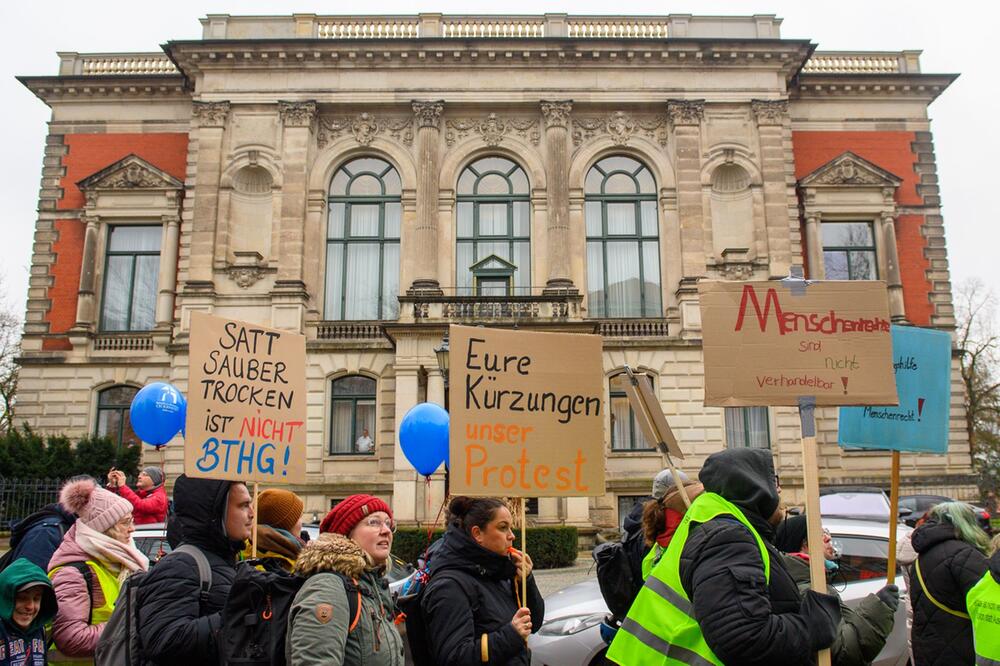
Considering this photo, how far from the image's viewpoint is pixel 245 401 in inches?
260

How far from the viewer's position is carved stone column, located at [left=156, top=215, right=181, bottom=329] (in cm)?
2956

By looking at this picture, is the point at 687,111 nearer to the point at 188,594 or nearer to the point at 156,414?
the point at 156,414

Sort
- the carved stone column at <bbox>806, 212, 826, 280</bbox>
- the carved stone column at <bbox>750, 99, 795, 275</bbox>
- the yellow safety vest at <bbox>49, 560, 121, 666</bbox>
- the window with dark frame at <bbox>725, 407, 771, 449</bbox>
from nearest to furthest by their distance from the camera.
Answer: the yellow safety vest at <bbox>49, 560, 121, 666</bbox> → the window with dark frame at <bbox>725, 407, 771, 449</bbox> → the carved stone column at <bbox>750, 99, 795, 275</bbox> → the carved stone column at <bbox>806, 212, 826, 280</bbox>

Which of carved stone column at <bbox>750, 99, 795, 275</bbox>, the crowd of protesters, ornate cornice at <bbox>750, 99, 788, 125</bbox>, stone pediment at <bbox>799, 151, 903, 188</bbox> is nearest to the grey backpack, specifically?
the crowd of protesters

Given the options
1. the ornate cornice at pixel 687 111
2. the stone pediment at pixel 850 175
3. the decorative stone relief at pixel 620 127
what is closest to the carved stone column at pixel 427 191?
the decorative stone relief at pixel 620 127

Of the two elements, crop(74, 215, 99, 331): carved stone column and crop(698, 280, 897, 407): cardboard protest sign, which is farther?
crop(74, 215, 99, 331): carved stone column

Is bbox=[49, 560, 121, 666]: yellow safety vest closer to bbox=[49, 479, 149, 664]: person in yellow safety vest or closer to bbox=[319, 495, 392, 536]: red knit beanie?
bbox=[49, 479, 149, 664]: person in yellow safety vest

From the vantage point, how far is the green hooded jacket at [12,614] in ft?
15.8

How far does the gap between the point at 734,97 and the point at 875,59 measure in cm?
726

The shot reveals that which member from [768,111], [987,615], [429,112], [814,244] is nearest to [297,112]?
[429,112]

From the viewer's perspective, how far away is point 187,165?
30.1 m

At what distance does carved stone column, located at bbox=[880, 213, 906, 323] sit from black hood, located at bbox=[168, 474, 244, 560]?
29230mm

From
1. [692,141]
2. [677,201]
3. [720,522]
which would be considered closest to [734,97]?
[692,141]

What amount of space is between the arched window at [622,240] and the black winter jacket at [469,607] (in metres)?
24.5
